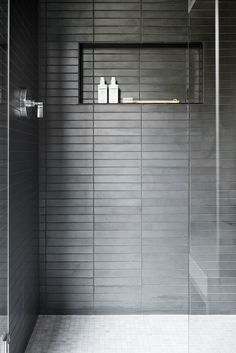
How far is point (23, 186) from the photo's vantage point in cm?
279

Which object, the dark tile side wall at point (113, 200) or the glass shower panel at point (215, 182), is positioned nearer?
the glass shower panel at point (215, 182)

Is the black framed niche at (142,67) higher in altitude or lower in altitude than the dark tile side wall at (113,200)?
higher

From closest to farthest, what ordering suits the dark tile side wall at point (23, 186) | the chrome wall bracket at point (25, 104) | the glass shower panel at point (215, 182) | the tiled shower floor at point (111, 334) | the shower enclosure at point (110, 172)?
the glass shower panel at point (215, 182)
the dark tile side wall at point (23, 186)
the chrome wall bracket at point (25, 104)
the tiled shower floor at point (111, 334)
the shower enclosure at point (110, 172)

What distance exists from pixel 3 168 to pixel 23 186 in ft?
2.42

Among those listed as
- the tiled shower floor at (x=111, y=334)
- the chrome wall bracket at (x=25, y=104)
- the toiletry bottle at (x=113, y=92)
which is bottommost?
the tiled shower floor at (x=111, y=334)

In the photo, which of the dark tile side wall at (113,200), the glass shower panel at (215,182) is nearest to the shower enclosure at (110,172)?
the dark tile side wall at (113,200)

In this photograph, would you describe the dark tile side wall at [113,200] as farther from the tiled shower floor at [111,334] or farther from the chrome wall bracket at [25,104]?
the chrome wall bracket at [25,104]

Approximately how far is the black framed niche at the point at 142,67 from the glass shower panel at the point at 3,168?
1.42m

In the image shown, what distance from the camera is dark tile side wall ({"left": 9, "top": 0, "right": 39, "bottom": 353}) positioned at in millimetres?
2424

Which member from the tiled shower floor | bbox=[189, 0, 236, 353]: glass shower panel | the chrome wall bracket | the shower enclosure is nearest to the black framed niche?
the shower enclosure

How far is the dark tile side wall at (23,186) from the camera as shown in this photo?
2.42 meters

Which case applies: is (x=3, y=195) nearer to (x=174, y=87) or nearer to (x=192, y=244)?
(x=192, y=244)

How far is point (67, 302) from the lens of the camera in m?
3.45

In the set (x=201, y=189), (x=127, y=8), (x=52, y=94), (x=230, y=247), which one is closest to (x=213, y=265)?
(x=230, y=247)
